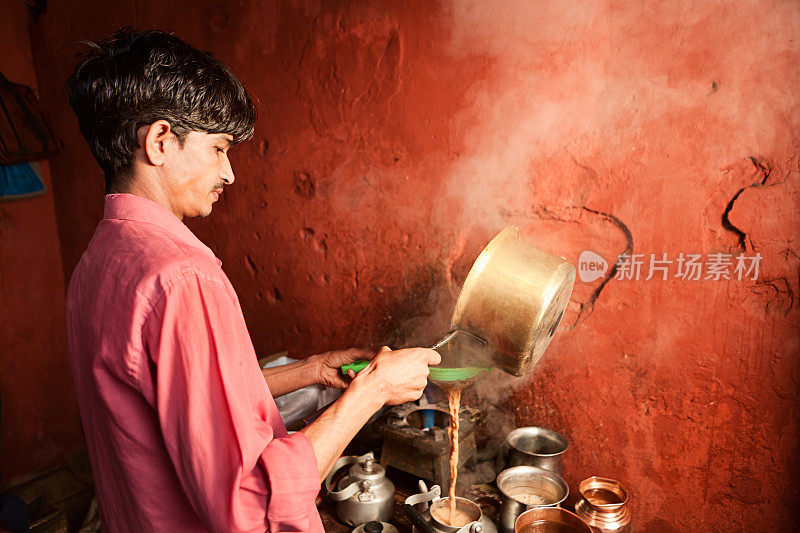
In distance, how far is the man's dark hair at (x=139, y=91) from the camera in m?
1.25

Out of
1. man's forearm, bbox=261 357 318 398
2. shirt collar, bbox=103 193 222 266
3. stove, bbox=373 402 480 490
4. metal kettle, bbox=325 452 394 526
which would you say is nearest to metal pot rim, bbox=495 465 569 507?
stove, bbox=373 402 480 490

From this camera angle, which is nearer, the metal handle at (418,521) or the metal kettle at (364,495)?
the metal handle at (418,521)

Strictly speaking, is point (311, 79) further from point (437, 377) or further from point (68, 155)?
point (68, 155)

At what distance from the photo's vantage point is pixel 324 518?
238cm

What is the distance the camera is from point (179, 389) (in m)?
1.10

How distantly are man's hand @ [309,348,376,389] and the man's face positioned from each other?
2.94ft

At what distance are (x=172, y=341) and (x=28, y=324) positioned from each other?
463 centimetres

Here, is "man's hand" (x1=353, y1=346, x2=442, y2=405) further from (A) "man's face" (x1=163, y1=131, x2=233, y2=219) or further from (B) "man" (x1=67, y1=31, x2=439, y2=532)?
(A) "man's face" (x1=163, y1=131, x2=233, y2=219)

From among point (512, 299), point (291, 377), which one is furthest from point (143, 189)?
point (512, 299)

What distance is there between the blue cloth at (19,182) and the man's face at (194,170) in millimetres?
4076

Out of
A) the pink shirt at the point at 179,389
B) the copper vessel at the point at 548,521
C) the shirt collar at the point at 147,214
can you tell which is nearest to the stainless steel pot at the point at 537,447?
the copper vessel at the point at 548,521

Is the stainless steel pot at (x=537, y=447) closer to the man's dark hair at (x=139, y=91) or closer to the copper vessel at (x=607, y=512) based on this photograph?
the copper vessel at (x=607, y=512)

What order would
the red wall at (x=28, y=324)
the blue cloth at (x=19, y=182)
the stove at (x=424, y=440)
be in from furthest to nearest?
the red wall at (x=28, y=324), the blue cloth at (x=19, y=182), the stove at (x=424, y=440)

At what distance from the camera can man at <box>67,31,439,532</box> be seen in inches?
43.2
